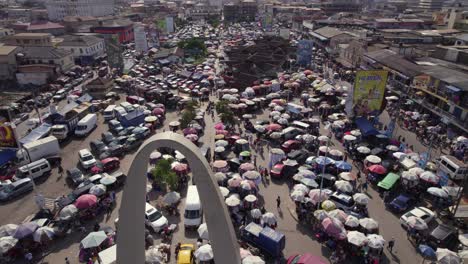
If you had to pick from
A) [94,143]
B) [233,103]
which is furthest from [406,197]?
[94,143]

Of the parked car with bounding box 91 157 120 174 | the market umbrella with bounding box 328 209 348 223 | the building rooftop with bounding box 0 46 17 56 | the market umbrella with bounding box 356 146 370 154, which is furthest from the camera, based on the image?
the building rooftop with bounding box 0 46 17 56

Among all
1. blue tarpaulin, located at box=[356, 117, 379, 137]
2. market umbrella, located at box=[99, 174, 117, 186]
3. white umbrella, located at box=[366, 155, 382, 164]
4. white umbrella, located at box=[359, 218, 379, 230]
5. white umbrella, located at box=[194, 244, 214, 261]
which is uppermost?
blue tarpaulin, located at box=[356, 117, 379, 137]

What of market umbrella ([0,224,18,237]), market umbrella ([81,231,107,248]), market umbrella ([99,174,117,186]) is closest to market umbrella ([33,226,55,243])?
A: market umbrella ([0,224,18,237])

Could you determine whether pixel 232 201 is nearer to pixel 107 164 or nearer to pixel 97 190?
pixel 97 190

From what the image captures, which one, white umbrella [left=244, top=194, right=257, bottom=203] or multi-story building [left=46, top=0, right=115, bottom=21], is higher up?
multi-story building [left=46, top=0, right=115, bottom=21]

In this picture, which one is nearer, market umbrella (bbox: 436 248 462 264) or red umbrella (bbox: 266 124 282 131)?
market umbrella (bbox: 436 248 462 264)

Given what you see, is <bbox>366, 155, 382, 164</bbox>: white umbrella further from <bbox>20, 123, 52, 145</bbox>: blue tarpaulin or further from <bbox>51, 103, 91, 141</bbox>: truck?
<bbox>20, 123, 52, 145</bbox>: blue tarpaulin
